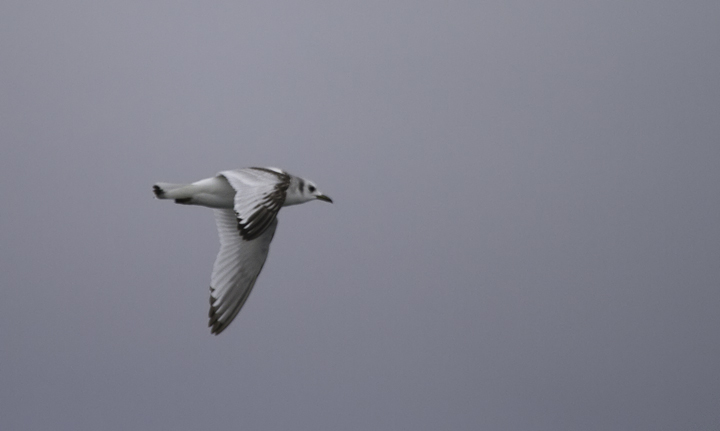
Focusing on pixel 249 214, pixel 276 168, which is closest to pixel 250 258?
pixel 276 168

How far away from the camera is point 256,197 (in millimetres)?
5023

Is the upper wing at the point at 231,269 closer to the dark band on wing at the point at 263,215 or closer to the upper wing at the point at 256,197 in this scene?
the upper wing at the point at 256,197

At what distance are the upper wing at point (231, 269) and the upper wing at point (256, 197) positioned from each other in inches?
26.4

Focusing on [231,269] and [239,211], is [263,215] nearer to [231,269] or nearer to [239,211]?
[239,211]

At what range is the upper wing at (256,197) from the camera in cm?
478

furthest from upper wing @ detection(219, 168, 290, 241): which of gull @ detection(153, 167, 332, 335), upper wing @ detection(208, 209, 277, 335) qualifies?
upper wing @ detection(208, 209, 277, 335)

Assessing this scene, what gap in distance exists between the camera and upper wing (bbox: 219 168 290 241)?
4781mm

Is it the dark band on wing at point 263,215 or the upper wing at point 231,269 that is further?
the upper wing at point 231,269

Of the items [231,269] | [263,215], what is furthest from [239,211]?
[231,269]

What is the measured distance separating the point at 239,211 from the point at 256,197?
0.63ft

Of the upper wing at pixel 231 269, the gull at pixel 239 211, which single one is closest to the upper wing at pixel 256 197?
the gull at pixel 239 211

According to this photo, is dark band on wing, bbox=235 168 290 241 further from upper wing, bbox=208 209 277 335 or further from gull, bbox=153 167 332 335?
upper wing, bbox=208 209 277 335

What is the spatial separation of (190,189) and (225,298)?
924 mm

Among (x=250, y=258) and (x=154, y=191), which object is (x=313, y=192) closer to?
(x=250, y=258)
